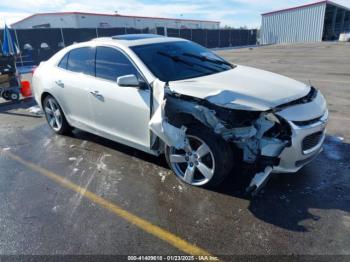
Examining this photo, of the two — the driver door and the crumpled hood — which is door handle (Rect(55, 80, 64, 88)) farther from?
the crumpled hood

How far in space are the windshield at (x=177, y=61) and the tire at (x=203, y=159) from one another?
0.90 m

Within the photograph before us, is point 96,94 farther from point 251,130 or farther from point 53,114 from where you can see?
point 251,130

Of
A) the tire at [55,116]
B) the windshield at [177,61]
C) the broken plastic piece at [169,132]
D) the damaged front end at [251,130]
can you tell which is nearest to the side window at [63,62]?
the tire at [55,116]

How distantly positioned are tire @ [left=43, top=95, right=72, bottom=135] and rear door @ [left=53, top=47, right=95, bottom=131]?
27cm

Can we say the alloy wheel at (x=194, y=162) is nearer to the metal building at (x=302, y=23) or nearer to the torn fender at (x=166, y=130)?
the torn fender at (x=166, y=130)

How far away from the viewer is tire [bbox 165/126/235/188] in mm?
3266

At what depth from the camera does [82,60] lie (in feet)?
15.6

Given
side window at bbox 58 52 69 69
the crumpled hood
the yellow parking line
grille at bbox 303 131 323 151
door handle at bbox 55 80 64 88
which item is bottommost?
Result: the yellow parking line

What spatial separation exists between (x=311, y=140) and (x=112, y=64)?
277cm

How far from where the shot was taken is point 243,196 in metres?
3.46

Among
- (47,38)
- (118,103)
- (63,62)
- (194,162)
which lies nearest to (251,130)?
A: (194,162)

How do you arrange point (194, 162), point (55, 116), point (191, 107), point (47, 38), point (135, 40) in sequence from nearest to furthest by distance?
point (191, 107)
point (194, 162)
point (135, 40)
point (55, 116)
point (47, 38)

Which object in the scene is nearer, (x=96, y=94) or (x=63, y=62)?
(x=96, y=94)

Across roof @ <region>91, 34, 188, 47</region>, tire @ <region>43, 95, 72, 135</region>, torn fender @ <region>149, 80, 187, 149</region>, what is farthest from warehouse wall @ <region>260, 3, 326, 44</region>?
torn fender @ <region>149, 80, 187, 149</region>
